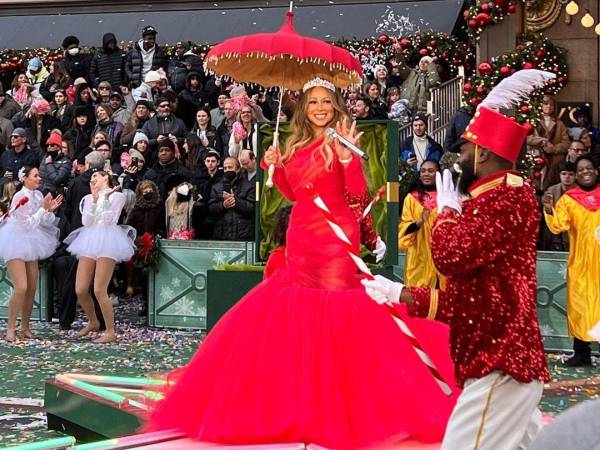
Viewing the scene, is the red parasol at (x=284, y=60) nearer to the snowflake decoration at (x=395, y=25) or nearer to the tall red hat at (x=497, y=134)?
the tall red hat at (x=497, y=134)

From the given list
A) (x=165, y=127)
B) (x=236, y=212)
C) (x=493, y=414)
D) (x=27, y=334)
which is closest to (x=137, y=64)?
(x=165, y=127)

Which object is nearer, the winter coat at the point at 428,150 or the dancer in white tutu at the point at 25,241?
the dancer in white tutu at the point at 25,241

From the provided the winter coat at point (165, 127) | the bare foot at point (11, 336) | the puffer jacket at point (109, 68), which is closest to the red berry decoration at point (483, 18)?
the winter coat at point (165, 127)

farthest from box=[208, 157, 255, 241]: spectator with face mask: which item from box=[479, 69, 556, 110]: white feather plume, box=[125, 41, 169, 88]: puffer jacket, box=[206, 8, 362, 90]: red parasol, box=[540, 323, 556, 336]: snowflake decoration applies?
box=[479, 69, 556, 110]: white feather plume

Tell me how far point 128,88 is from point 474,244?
14.1 m

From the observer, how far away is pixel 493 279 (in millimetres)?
4398

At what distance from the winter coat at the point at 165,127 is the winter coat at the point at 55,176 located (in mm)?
1279

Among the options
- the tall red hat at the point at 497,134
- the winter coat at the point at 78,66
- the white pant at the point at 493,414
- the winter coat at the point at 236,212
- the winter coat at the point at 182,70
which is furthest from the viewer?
the winter coat at the point at 78,66

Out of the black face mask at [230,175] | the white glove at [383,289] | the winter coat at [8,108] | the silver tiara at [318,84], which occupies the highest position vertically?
the winter coat at [8,108]

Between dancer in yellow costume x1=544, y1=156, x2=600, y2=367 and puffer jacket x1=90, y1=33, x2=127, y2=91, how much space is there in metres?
9.31

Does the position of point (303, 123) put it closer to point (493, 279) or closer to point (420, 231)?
point (493, 279)

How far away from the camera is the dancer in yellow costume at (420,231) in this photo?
11688mm

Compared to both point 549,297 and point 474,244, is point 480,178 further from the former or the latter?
point 549,297

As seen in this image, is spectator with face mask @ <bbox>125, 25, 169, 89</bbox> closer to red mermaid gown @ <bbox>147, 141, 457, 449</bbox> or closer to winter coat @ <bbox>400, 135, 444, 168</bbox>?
winter coat @ <bbox>400, 135, 444, 168</bbox>
